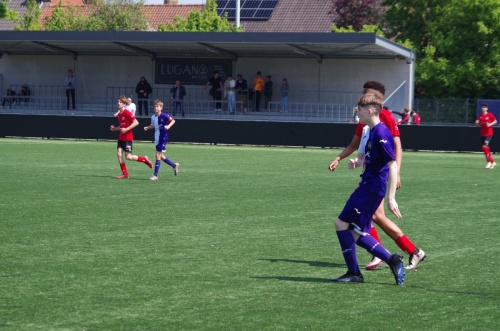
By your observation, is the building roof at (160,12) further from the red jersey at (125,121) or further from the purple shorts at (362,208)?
the purple shorts at (362,208)

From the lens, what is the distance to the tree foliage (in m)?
78.8

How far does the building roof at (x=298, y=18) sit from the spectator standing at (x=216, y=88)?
111ft

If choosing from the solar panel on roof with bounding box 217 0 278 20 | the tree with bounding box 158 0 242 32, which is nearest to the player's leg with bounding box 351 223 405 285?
the tree with bounding box 158 0 242 32

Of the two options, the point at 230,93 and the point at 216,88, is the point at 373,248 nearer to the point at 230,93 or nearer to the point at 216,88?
the point at 230,93

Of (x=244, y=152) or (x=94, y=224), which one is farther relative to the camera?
(x=244, y=152)

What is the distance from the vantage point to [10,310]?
23.6 ft

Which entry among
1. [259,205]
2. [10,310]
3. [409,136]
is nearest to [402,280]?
[10,310]

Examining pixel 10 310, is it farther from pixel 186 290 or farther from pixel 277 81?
pixel 277 81

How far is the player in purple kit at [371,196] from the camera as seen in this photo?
859cm

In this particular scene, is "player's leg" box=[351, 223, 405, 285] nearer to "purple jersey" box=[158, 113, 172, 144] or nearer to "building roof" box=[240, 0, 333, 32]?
"purple jersey" box=[158, 113, 172, 144]

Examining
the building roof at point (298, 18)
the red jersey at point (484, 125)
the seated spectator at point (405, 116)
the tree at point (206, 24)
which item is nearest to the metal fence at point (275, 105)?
the seated spectator at point (405, 116)

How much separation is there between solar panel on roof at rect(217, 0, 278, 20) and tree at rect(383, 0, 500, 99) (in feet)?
70.5

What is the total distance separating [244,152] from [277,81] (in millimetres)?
14028

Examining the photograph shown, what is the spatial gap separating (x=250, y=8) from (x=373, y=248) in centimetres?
6980
